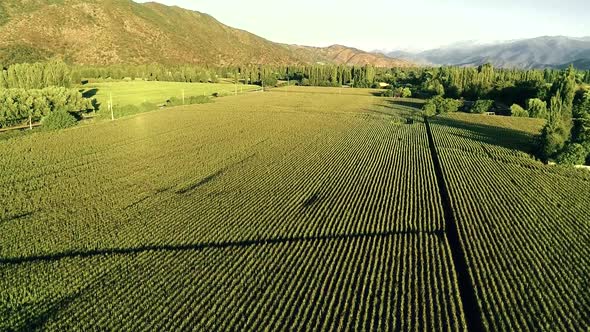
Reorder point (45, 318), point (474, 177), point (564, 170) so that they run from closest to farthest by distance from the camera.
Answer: point (45, 318)
point (474, 177)
point (564, 170)

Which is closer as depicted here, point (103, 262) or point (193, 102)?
point (103, 262)

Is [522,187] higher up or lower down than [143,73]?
lower down

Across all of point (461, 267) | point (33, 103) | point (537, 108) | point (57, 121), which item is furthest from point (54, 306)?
point (537, 108)

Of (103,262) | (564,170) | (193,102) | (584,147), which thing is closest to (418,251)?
(103,262)

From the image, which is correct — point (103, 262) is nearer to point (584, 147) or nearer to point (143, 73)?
point (584, 147)

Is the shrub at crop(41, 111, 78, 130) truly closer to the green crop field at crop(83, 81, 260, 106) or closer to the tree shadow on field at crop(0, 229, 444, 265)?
the green crop field at crop(83, 81, 260, 106)

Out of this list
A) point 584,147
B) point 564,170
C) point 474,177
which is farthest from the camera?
point 584,147

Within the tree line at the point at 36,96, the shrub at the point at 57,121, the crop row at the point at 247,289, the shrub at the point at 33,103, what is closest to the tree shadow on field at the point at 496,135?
the crop row at the point at 247,289

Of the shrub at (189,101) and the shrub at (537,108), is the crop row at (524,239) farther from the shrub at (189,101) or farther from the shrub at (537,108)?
the shrub at (189,101)
